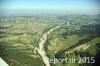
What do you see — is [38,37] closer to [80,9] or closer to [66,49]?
[66,49]

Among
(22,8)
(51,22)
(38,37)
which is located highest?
(22,8)

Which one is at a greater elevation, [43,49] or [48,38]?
[48,38]

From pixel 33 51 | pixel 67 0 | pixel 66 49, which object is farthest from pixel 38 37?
pixel 67 0

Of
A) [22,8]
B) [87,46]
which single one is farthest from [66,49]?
[22,8]

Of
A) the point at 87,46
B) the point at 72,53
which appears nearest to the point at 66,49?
the point at 72,53

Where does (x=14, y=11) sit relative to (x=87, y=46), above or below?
above

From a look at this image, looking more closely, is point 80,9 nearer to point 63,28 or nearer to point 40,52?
point 63,28

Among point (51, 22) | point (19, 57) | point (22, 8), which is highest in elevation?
point (22, 8)

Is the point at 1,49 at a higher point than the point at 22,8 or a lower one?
Result: lower
